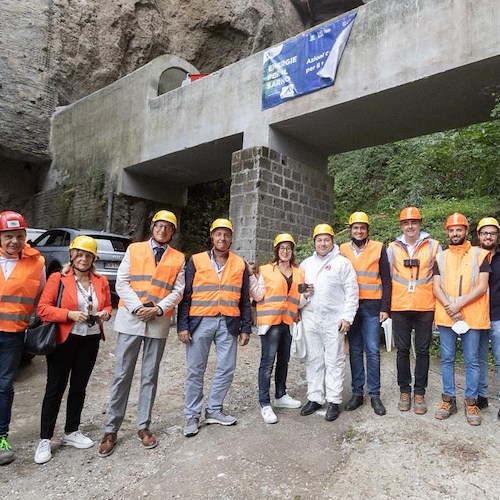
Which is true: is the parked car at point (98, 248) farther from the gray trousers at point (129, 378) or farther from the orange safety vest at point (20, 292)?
the gray trousers at point (129, 378)

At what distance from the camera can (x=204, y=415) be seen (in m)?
4.05

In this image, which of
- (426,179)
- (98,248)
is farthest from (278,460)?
(426,179)

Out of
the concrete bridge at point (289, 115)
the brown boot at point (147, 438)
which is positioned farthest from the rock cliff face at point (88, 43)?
the brown boot at point (147, 438)

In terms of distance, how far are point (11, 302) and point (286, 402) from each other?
8.17ft

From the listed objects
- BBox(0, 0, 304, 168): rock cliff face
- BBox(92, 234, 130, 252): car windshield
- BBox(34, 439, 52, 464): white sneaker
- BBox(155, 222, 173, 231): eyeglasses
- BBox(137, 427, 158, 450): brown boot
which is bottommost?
BBox(34, 439, 52, 464): white sneaker

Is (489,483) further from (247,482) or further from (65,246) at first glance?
(65,246)

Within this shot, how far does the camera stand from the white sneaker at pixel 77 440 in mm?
3478

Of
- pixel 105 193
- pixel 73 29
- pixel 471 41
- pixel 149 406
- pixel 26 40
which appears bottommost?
pixel 149 406

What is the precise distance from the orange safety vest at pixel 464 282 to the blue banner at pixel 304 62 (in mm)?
4717

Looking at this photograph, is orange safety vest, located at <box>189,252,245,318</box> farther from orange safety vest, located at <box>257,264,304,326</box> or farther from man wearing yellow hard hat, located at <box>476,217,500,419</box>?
man wearing yellow hard hat, located at <box>476,217,500,419</box>

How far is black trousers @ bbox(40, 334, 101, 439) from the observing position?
3365 millimetres

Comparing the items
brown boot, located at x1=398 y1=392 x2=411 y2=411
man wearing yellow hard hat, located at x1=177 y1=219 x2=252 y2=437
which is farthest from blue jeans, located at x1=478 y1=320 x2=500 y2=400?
man wearing yellow hard hat, located at x1=177 y1=219 x2=252 y2=437

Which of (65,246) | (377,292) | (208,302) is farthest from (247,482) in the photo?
(65,246)

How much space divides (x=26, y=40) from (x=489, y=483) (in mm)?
15655
